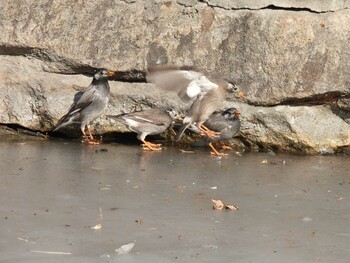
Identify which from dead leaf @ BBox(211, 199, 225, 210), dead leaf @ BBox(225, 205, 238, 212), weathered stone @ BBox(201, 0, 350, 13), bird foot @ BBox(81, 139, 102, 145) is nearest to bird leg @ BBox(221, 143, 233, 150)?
bird foot @ BBox(81, 139, 102, 145)

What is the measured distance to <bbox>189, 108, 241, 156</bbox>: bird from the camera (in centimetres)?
952

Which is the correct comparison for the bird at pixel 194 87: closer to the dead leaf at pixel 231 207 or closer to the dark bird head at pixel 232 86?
the dark bird head at pixel 232 86

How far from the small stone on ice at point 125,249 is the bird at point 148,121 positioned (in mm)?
3745

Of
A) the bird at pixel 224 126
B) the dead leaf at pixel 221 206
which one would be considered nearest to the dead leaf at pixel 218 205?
the dead leaf at pixel 221 206

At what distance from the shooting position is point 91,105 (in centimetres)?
972

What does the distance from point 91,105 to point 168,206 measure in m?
3.06

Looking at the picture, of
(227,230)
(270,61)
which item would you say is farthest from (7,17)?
(227,230)

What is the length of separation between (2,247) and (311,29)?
4.78m

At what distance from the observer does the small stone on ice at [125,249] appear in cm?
570

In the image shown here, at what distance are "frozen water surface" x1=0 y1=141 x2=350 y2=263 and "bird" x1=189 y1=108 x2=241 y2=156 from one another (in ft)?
1.14

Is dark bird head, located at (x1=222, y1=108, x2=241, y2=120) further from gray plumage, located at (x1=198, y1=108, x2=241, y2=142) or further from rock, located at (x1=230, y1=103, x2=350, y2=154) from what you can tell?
rock, located at (x1=230, y1=103, x2=350, y2=154)

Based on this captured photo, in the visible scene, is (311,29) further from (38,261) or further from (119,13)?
(38,261)

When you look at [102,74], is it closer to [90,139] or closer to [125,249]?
[90,139]

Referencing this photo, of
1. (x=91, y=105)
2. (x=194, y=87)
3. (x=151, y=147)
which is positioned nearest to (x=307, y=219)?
(x=151, y=147)
